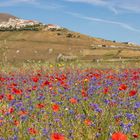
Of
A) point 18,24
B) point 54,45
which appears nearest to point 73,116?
point 54,45

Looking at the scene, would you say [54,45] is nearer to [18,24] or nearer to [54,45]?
[54,45]

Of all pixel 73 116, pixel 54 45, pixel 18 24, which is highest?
pixel 18 24

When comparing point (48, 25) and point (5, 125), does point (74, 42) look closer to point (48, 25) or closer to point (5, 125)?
point (48, 25)

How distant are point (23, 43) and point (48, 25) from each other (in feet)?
86.9

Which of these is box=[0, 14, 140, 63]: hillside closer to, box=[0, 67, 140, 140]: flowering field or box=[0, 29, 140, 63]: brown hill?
box=[0, 29, 140, 63]: brown hill

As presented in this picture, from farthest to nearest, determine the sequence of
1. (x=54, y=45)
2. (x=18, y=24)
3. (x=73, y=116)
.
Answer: (x=18, y=24)
(x=54, y=45)
(x=73, y=116)

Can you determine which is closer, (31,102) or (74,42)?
(31,102)

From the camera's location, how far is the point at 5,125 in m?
5.83

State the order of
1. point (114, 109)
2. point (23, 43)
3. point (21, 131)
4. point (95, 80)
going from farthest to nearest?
point (23, 43), point (95, 80), point (114, 109), point (21, 131)

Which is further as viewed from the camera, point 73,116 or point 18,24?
point 18,24

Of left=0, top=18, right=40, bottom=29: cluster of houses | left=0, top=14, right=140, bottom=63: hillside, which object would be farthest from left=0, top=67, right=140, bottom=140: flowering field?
left=0, top=18, right=40, bottom=29: cluster of houses

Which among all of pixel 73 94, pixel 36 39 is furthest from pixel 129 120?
pixel 36 39

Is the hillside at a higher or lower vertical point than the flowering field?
higher

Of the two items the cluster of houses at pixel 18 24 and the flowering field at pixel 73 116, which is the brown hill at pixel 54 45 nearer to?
the cluster of houses at pixel 18 24
